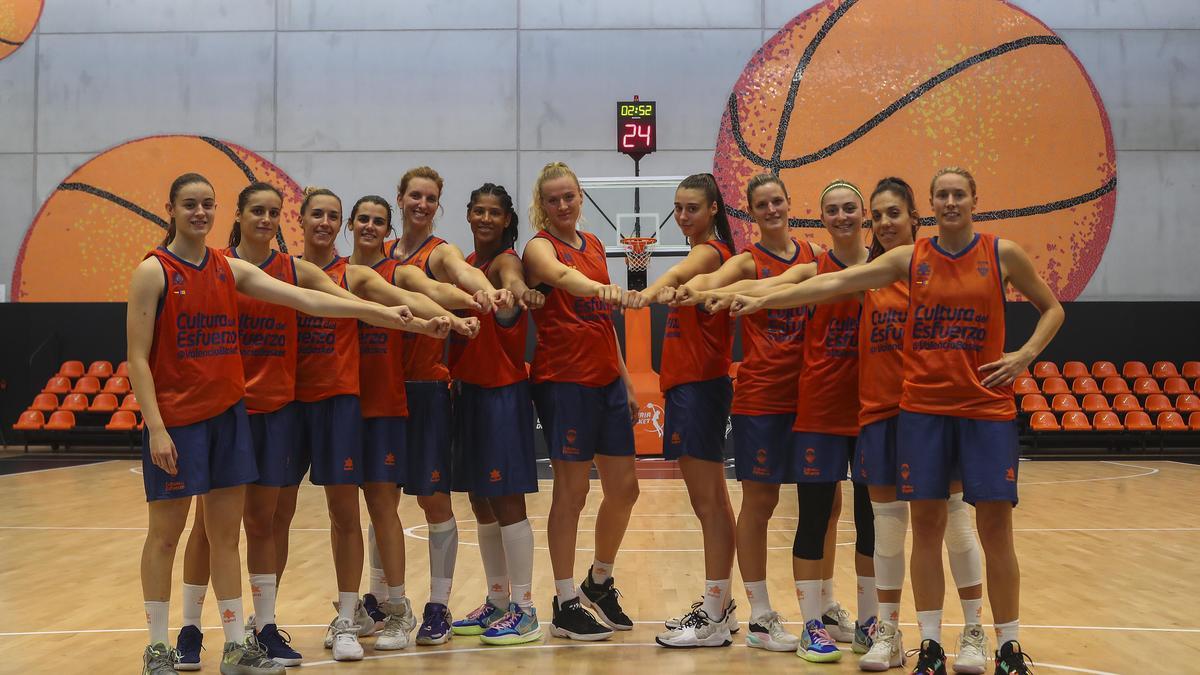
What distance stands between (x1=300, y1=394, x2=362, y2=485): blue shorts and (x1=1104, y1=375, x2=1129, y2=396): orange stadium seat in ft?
41.0

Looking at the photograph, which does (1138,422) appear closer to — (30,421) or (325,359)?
(325,359)

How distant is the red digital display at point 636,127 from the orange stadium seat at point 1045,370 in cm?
617

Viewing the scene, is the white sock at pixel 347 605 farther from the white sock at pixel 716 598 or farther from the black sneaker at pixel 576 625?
the white sock at pixel 716 598

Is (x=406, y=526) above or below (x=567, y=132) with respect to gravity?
below

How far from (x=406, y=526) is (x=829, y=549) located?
433 centimetres

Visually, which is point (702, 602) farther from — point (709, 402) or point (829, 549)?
point (709, 402)

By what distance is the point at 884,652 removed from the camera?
3.82 m

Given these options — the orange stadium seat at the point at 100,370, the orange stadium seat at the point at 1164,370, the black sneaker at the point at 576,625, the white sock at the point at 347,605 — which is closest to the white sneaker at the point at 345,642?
the white sock at the point at 347,605

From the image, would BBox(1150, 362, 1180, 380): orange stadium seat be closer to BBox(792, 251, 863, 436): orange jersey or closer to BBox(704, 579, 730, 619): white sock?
BBox(792, 251, 863, 436): orange jersey

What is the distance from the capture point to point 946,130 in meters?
14.5

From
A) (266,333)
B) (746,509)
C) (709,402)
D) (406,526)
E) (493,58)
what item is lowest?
(406,526)

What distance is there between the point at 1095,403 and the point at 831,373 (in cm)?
1101

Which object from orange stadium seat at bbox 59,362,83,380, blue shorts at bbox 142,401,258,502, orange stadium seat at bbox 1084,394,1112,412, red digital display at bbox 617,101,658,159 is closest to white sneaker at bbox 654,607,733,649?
blue shorts at bbox 142,401,258,502

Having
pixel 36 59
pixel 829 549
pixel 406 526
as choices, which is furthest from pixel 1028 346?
pixel 36 59
